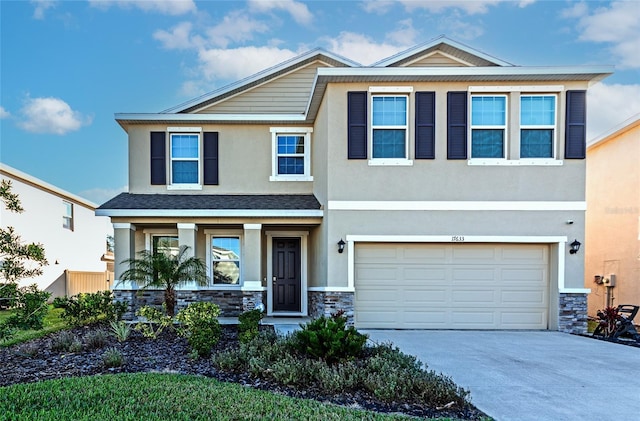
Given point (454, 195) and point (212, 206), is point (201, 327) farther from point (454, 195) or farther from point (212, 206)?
point (454, 195)

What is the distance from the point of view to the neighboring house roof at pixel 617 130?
11.4m

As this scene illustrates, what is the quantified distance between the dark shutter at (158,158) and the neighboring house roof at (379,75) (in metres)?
0.52

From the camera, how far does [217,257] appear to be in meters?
11.7

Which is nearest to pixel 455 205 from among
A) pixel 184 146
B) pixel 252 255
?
pixel 252 255

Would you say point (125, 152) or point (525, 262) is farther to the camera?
point (125, 152)

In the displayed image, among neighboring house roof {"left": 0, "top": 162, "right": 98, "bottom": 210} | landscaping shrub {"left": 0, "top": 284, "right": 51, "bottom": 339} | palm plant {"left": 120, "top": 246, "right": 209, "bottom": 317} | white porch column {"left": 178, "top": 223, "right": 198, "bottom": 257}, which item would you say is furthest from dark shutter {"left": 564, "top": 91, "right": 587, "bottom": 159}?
neighboring house roof {"left": 0, "top": 162, "right": 98, "bottom": 210}

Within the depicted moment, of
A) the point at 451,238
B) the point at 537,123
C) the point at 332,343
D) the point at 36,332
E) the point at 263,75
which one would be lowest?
the point at 36,332

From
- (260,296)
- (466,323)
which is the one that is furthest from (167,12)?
(466,323)

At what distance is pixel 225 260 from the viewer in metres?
11.7

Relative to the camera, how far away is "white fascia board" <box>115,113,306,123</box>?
11383 millimetres

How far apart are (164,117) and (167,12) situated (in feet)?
18.0

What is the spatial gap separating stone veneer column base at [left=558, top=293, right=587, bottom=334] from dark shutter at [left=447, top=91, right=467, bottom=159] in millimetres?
4070

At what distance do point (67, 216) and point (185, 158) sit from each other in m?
11.1

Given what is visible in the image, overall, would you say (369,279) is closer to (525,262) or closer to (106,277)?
(525,262)
